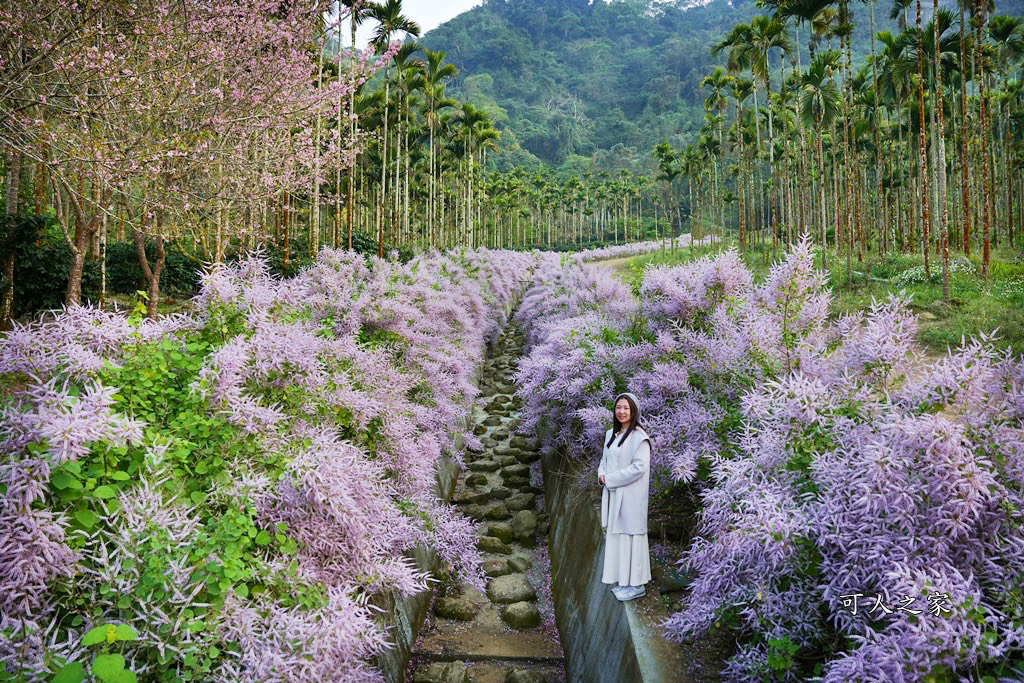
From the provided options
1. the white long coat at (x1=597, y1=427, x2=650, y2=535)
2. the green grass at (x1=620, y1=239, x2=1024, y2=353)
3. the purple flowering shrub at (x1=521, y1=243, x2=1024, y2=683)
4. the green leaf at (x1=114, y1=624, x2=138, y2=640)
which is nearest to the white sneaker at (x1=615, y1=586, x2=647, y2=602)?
the white long coat at (x1=597, y1=427, x2=650, y2=535)

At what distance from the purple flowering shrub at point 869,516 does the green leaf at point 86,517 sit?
3288 mm

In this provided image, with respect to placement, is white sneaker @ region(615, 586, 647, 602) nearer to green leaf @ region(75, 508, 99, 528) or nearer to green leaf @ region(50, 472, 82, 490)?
green leaf @ region(75, 508, 99, 528)

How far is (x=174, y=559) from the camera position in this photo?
2.91m

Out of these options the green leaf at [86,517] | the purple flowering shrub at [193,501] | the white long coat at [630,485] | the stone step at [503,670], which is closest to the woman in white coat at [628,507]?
the white long coat at [630,485]

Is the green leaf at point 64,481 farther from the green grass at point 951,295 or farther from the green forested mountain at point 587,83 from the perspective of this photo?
the green forested mountain at point 587,83

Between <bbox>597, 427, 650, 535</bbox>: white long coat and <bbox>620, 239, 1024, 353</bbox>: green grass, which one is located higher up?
<bbox>620, 239, 1024, 353</bbox>: green grass

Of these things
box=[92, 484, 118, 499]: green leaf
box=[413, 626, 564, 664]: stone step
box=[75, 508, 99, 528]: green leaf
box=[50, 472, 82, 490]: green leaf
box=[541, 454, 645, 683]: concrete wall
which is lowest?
box=[413, 626, 564, 664]: stone step

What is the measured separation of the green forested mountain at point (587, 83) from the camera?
440 feet

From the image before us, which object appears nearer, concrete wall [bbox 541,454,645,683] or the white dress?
concrete wall [bbox 541,454,645,683]

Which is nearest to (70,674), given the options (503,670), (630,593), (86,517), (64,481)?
(86,517)

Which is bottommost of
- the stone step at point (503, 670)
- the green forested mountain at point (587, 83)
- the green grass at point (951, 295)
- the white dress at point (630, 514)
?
the stone step at point (503, 670)

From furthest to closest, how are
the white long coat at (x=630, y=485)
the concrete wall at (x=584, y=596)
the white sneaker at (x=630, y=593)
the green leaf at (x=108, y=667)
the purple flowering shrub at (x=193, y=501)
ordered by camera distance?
the white long coat at (x=630, y=485)
the white sneaker at (x=630, y=593)
the concrete wall at (x=584, y=596)
the purple flowering shrub at (x=193, y=501)
the green leaf at (x=108, y=667)

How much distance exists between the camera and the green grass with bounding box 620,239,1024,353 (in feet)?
34.5

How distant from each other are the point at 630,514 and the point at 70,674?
3.80 m
